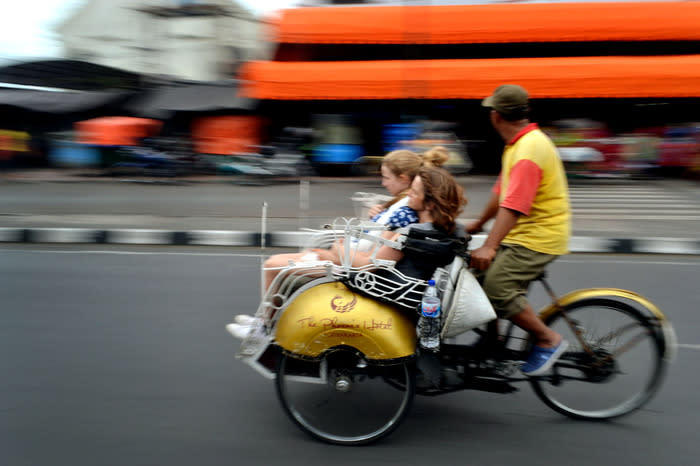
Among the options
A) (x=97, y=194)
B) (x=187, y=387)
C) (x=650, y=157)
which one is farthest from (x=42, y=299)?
(x=650, y=157)

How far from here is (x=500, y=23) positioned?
51.8 ft

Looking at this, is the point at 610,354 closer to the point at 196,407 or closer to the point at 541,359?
the point at 541,359

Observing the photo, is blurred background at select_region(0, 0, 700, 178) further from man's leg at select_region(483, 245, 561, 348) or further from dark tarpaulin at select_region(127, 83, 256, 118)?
man's leg at select_region(483, 245, 561, 348)

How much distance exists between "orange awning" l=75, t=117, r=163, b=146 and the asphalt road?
1063 cm

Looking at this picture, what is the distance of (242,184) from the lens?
13602 millimetres

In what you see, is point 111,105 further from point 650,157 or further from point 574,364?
point 574,364

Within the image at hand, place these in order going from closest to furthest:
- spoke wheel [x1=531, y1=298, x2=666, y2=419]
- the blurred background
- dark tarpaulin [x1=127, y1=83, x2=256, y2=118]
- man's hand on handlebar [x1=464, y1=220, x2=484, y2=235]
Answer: spoke wheel [x1=531, y1=298, x2=666, y2=419], man's hand on handlebar [x1=464, y1=220, x2=484, y2=235], the blurred background, dark tarpaulin [x1=127, y1=83, x2=256, y2=118]

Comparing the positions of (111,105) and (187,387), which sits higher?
(111,105)

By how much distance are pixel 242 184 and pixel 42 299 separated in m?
8.15

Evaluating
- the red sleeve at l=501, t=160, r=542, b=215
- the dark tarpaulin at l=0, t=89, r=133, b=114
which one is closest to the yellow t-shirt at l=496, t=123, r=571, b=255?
the red sleeve at l=501, t=160, r=542, b=215

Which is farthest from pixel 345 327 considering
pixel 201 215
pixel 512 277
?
pixel 201 215

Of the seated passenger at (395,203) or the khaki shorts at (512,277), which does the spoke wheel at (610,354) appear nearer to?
the khaki shorts at (512,277)

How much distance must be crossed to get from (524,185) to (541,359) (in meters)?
0.88

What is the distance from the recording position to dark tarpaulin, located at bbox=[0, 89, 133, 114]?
1781 cm
